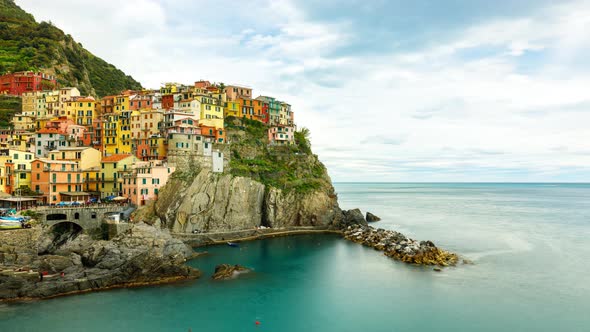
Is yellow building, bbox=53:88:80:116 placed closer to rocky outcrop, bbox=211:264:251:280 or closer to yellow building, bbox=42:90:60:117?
yellow building, bbox=42:90:60:117

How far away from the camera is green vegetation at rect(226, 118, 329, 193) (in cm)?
7050

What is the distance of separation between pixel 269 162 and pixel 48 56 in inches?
2617

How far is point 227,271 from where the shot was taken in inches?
1736

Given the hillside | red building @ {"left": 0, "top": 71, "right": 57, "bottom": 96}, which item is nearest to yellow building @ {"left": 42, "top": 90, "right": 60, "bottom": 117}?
red building @ {"left": 0, "top": 71, "right": 57, "bottom": 96}

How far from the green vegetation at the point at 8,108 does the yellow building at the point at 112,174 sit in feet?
102

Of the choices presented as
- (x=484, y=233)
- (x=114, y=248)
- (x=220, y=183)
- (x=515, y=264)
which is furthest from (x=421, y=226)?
(x=114, y=248)

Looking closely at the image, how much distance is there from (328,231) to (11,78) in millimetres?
75297

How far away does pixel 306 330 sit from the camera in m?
32.2

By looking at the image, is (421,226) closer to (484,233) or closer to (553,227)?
(484,233)

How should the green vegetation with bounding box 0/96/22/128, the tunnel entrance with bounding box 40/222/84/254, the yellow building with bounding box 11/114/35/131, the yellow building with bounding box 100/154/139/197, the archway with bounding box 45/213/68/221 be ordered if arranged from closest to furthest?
the tunnel entrance with bounding box 40/222/84/254, the archway with bounding box 45/213/68/221, the yellow building with bounding box 100/154/139/197, the yellow building with bounding box 11/114/35/131, the green vegetation with bounding box 0/96/22/128

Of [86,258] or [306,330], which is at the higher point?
[86,258]

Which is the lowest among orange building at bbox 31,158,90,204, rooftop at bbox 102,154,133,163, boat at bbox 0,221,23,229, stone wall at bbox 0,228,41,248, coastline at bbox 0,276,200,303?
coastline at bbox 0,276,200,303

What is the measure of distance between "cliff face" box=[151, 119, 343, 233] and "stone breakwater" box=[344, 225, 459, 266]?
8790 millimetres

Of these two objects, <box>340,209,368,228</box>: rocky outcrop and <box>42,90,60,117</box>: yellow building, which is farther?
<box>42,90,60,117</box>: yellow building
